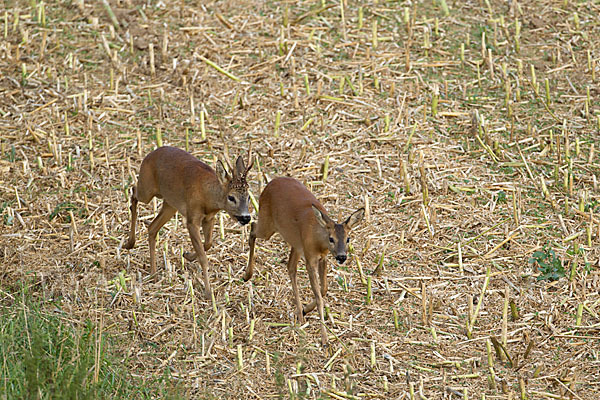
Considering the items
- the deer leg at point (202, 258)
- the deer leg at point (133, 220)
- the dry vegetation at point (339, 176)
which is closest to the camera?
the dry vegetation at point (339, 176)

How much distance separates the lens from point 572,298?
873cm

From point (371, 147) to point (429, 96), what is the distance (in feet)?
4.61

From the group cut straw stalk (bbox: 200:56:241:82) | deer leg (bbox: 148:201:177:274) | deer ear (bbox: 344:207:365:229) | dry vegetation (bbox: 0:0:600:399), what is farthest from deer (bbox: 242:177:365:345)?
cut straw stalk (bbox: 200:56:241:82)

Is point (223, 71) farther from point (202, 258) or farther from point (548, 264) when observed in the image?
point (548, 264)

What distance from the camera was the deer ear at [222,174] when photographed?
28.1 feet

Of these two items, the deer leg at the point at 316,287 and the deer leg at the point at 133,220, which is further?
the deer leg at the point at 133,220

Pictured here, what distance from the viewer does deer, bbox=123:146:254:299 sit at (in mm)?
8547

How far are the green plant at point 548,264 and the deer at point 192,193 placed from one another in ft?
9.83

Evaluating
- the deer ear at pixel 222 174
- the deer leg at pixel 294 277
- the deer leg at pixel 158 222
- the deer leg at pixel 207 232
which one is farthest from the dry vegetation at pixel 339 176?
the deer ear at pixel 222 174

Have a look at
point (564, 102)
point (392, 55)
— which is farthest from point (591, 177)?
point (392, 55)

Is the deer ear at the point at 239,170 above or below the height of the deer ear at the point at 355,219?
above

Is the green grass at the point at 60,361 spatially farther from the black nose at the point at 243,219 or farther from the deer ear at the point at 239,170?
the deer ear at the point at 239,170

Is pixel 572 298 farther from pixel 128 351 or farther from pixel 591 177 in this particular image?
pixel 128 351

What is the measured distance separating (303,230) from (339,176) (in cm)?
A: 233
